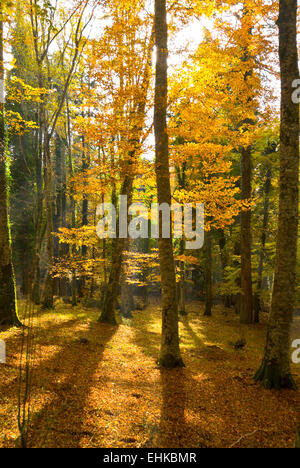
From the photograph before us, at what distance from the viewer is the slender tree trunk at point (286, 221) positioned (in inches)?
199

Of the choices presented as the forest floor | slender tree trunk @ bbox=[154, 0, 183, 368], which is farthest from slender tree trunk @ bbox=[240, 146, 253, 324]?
slender tree trunk @ bbox=[154, 0, 183, 368]

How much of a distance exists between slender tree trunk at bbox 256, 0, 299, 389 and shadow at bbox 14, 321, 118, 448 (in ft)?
11.2

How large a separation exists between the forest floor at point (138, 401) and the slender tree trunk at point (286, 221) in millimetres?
535

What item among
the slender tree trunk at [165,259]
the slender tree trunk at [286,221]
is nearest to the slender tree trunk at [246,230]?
the slender tree trunk at [165,259]

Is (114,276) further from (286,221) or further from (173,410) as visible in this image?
(286,221)

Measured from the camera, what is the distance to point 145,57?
28.5 feet

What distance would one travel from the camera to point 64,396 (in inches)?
170

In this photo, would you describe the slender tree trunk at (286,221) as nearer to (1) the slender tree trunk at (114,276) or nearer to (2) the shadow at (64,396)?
(2) the shadow at (64,396)

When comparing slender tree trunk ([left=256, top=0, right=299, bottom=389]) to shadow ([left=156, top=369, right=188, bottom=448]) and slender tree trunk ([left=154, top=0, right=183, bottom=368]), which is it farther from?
slender tree trunk ([left=154, top=0, right=183, bottom=368])

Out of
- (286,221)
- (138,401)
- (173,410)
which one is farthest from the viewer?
(286,221)

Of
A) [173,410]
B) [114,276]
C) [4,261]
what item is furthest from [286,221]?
[4,261]

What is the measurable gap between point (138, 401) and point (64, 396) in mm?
1212

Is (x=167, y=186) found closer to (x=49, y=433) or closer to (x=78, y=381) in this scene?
(x=78, y=381)

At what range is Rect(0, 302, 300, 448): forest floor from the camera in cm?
335
